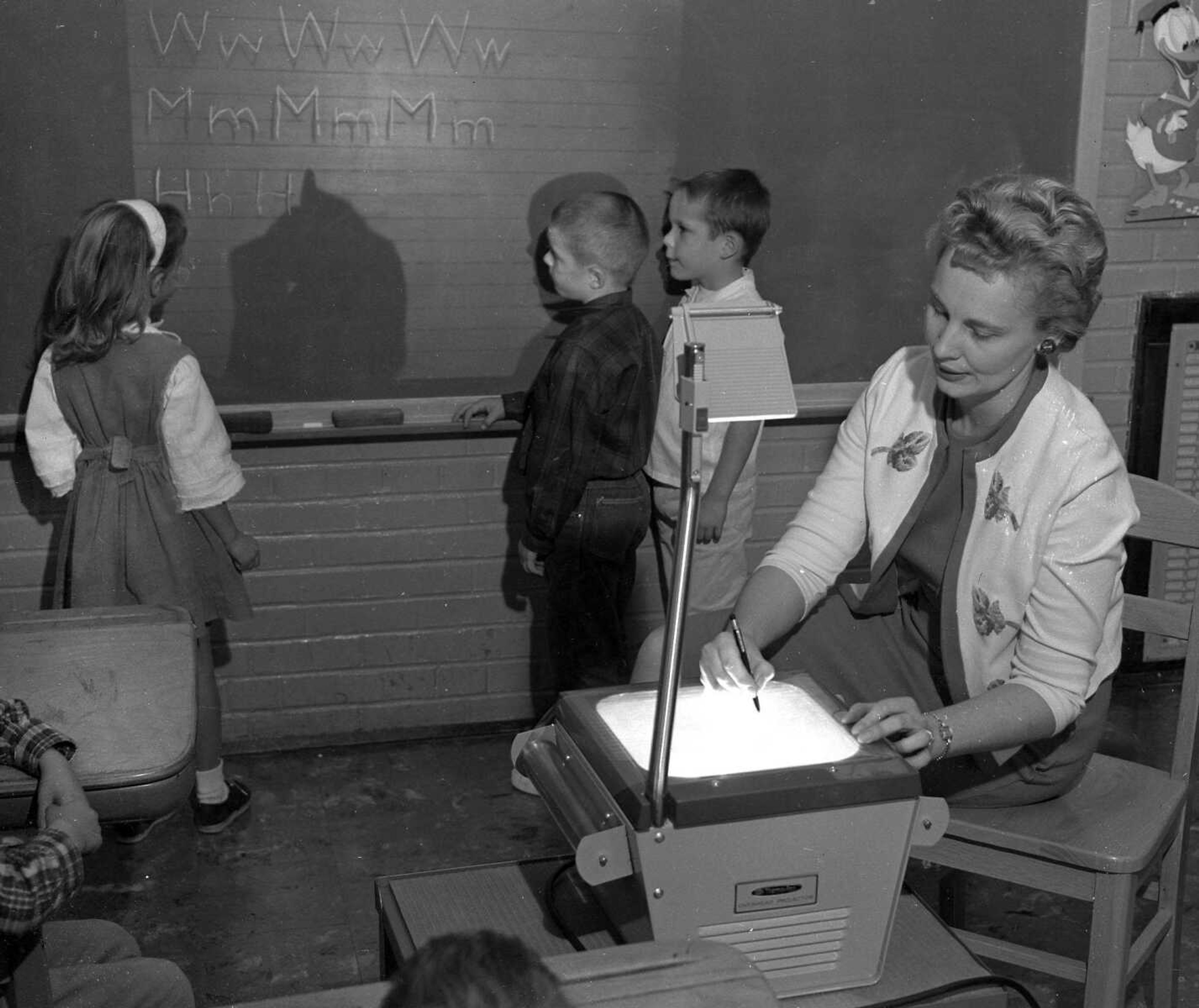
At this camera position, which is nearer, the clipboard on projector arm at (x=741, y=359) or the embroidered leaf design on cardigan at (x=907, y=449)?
the clipboard on projector arm at (x=741, y=359)

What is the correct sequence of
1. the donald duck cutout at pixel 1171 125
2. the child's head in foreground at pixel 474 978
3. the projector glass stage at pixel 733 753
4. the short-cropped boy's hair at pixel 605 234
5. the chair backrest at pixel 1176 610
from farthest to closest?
the donald duck cutout at pixel 1171 125
the short-cropped boy's hair at pixel 605 234
the chair backrest at pixel 1176 610
the projector glass stage at pixel 733 753
the child's head in foreground at pixel 474 978

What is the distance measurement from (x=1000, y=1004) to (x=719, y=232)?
2.40m

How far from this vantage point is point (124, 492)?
10.7 ft

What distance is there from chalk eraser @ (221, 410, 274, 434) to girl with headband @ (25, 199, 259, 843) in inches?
10.0

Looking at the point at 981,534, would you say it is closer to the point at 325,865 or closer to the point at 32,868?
the point at 32,868

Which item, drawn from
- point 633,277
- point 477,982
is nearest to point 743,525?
point 633,277

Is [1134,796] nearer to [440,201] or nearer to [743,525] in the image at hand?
[743,525]

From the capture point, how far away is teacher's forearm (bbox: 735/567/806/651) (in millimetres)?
2191

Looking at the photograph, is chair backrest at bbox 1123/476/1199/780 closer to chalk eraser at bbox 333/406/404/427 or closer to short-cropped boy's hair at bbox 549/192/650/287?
short-cropped boy's hair at bbox 549/192/650/287

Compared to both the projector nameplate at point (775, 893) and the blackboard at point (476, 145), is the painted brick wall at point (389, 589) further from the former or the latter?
the projector nameplate at point (775, 893)

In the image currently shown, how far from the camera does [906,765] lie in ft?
5.11

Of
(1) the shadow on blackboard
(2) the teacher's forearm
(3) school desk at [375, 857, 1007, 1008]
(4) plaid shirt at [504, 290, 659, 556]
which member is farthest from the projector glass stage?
(1) the shadow on blackboard

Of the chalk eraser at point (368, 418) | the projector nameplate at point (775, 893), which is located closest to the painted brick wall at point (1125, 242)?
the chalk eraser at point (368, 418)

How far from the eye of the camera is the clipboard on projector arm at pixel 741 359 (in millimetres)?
1327
